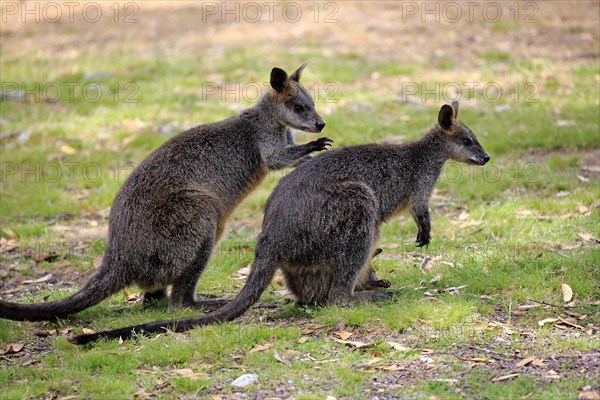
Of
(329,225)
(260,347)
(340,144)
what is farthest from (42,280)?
(340,144)

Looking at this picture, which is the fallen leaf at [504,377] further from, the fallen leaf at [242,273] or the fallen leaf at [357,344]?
the fallen leaf at [242,273]

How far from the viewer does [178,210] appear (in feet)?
22.2

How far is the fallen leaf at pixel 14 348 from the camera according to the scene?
6.25m

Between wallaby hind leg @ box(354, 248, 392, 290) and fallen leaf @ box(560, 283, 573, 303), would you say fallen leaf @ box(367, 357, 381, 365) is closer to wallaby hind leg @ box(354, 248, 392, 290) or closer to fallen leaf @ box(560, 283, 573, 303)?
wallaby hind leg @ box(354, 248, 392, 290)

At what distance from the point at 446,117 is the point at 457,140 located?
0.23 m

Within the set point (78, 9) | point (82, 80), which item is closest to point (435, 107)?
point (82, 80)

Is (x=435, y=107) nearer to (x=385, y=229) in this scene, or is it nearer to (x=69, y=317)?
(x=385, y=229)

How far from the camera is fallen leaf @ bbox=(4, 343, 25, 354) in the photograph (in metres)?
6.25

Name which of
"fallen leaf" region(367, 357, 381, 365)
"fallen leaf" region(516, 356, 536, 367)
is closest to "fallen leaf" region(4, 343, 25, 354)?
"fallen leaf" region(367, 357, 381, 365)

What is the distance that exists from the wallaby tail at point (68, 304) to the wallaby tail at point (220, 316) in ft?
2.01

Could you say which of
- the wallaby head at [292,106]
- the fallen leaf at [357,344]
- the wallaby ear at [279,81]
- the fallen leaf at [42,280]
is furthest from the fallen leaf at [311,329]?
the fallen leaf at [42,280]

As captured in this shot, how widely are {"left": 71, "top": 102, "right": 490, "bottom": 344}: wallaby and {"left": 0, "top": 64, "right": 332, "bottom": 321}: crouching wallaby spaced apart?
60 centimetres

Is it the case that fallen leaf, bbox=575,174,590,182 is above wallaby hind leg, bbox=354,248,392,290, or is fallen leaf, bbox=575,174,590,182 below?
above

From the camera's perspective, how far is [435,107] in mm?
12242
